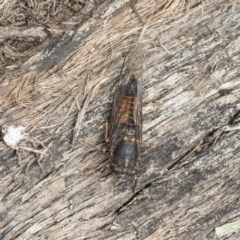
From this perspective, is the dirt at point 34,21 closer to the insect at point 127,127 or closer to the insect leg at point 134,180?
the insect at point 127,127

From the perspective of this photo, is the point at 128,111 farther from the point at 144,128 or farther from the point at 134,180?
the point at 134,180

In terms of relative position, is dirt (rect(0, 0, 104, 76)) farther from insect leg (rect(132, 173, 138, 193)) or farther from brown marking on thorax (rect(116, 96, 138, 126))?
insect leg (rect(132, 173, 138, 193))

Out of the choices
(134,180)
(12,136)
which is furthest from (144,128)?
(12,136)

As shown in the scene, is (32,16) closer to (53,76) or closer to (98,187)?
(53,76)

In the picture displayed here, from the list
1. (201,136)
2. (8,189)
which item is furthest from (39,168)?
(201,136)

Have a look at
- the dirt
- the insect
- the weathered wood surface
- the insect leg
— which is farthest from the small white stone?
the insect leg
